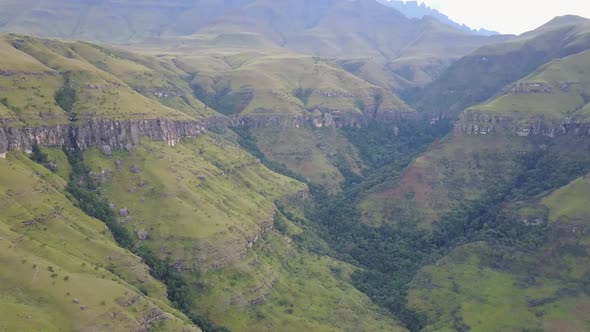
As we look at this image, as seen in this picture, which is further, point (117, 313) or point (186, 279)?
point (186, 279)

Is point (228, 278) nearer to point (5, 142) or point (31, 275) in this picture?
Result: point (31, 275)

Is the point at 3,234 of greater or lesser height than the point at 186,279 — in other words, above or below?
above

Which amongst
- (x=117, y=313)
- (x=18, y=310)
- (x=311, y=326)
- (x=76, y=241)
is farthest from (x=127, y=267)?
(x=311, y=326)

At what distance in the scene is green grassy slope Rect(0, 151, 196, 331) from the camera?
14025 cm

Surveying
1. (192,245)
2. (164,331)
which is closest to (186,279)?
(192,245)

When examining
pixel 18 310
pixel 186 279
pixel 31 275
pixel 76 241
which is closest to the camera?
pixel 18 310

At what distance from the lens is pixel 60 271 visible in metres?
154

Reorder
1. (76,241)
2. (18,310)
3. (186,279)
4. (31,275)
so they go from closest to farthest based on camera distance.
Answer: (18,310), (31,275), (76,241), (186,279)

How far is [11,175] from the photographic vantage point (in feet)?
599

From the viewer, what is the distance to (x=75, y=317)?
141 metres

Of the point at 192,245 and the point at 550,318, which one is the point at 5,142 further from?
the point at 550,318

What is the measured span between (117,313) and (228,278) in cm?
5490

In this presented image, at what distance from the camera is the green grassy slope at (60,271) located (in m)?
140

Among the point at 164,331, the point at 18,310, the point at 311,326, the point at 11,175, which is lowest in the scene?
the point at 311,326
